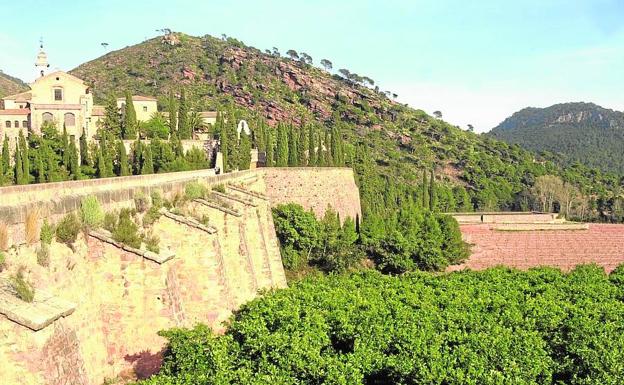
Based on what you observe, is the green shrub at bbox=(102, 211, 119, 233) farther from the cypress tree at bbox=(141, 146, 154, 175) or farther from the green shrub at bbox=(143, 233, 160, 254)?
the cypress tree at bbox=(141, 146, 154, 175)

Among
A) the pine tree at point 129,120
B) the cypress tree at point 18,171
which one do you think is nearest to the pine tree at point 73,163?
the cypress tree at point 18,171

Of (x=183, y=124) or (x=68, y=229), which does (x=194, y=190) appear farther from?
(x=183, y=124)

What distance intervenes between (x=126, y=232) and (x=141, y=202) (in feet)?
6.70

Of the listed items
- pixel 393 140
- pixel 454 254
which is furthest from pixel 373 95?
pixel 454 254

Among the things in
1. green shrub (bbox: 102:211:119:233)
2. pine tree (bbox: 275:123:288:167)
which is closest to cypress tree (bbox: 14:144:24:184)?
pine tree (bbox: 275:123:288:167)

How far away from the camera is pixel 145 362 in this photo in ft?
36.1

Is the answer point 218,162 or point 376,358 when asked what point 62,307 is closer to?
point 376,358

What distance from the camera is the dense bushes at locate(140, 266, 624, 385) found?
33.6 feet

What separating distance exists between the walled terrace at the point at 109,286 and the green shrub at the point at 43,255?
0.09 metres

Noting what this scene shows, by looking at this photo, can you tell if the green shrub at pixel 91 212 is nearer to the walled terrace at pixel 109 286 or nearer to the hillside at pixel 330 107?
the walled terrace at pixel 109 286

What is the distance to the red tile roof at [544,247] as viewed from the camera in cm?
4597

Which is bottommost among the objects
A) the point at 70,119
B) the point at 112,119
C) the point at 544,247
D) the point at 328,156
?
the point at 544,247

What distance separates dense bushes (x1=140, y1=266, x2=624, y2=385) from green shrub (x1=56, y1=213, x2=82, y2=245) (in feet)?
7.87

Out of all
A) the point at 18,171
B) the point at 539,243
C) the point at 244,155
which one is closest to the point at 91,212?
the point at 18,171
